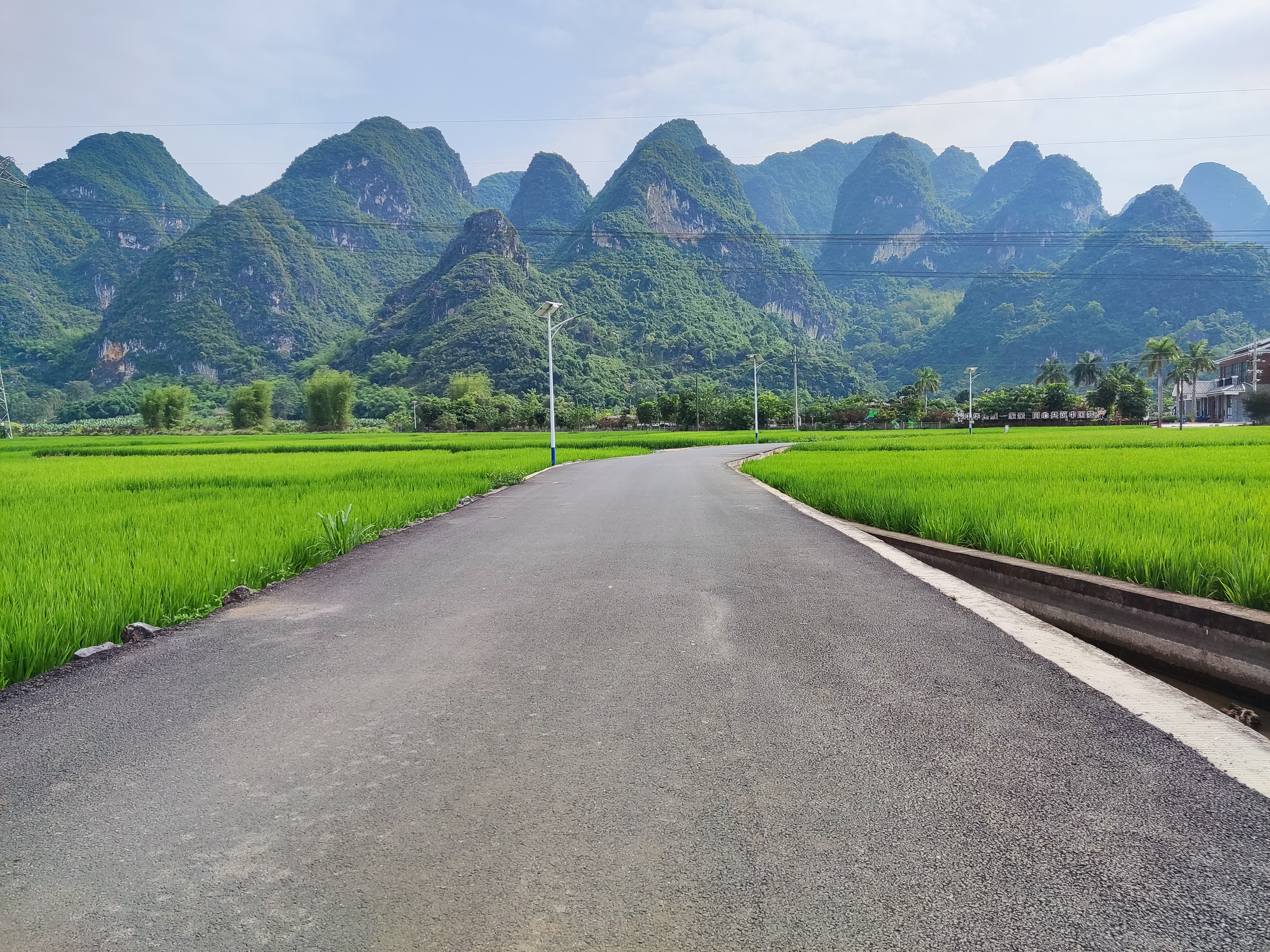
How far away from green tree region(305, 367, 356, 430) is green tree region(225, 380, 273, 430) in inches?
193

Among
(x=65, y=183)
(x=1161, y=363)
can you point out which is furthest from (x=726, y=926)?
(x=65, y=183)

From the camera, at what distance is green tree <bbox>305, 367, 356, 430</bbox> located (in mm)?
84312

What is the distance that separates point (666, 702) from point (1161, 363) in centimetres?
8793

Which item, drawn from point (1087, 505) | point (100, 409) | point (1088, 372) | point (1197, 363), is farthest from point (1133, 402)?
point (100, 409)

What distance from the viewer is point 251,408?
Answer: 81.6 metres

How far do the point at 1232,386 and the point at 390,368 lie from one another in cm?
10619

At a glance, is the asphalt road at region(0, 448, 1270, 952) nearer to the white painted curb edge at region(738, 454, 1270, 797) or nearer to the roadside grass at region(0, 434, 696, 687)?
the white painted curb edge at region(738, 454, 1270, 797)

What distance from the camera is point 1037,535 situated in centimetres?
571

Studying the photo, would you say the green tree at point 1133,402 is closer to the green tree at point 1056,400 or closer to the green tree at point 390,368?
the green tree at point 1056,400

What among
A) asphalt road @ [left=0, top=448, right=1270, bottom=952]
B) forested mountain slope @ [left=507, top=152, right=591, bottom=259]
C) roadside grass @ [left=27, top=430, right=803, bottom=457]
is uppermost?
forested mountain slope @ [left=507, top=152, right=591, bottom=259]

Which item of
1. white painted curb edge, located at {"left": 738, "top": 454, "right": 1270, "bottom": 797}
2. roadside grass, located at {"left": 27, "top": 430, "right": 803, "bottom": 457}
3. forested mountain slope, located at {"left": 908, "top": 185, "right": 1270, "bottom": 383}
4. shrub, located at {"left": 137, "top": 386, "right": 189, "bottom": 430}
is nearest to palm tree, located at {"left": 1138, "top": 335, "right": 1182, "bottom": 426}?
roadside grass, located at {"left": 27, "top": 430, "right": 803, "bottom": 457}

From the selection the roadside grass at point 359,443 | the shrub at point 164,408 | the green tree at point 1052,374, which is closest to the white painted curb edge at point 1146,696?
the roadside grass at point 359,443

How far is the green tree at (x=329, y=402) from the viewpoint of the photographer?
277ft

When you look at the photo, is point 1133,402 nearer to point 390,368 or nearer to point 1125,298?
point 1125,298
